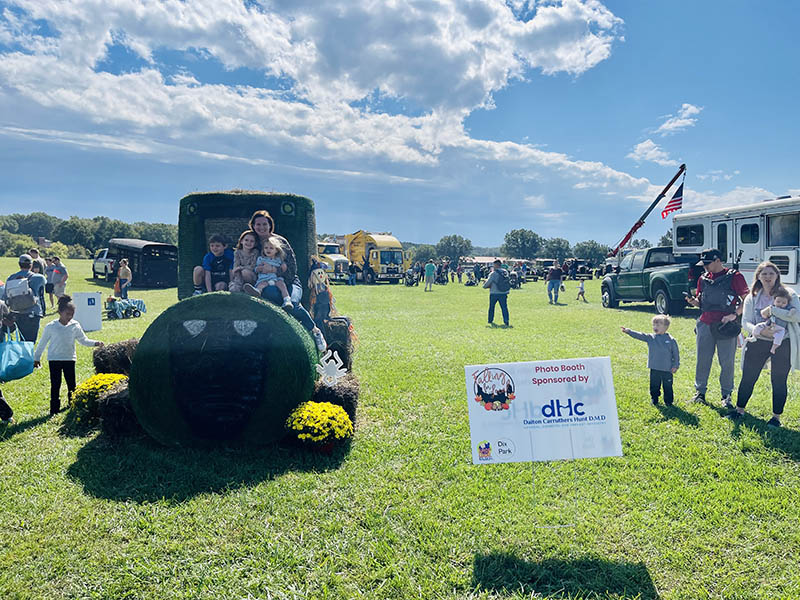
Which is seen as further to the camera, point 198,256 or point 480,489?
point 198,256

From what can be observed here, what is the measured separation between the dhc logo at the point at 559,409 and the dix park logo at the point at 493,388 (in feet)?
0.91

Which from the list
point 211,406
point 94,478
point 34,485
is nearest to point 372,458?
point 211,406

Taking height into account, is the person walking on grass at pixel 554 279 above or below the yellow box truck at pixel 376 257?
below

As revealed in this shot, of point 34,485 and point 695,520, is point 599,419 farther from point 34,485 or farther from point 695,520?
point 34,485

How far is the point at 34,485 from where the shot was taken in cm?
430

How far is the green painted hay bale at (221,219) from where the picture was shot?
687cm

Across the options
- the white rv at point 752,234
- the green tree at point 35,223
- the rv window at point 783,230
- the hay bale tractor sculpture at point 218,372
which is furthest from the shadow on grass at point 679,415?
the green tree at point 35,223

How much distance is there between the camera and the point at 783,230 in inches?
505

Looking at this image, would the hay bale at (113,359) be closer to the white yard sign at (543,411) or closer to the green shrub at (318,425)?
the green shrub at (318,425)

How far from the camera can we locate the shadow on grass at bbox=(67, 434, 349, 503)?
416 cm

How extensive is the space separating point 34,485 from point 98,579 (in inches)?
69.9

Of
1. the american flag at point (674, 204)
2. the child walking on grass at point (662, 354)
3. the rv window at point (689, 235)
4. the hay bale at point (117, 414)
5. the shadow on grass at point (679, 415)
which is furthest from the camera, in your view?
the american flag at point (674, 204)

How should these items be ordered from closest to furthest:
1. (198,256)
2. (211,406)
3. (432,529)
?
(432,529) → (211,406) → (198,256)

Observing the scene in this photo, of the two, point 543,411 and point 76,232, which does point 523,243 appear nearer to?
point 76,232
